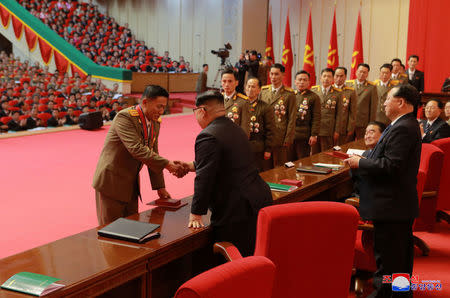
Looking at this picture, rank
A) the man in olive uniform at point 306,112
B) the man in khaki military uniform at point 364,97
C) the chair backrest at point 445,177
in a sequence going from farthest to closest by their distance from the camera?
the man in khaki military uniform at point 364,97, the man in olive uniform at point 306,112, the chair backrest at point 445,177

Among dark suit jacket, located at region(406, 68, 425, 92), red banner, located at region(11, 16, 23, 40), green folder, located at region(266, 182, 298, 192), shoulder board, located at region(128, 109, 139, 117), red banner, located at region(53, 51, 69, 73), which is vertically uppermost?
red banner, located at region(11, 16, 23, 40)

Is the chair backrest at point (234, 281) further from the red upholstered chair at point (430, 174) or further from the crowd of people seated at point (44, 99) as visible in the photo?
the crowd of people seated at point (44, 99)

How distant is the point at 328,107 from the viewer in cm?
551

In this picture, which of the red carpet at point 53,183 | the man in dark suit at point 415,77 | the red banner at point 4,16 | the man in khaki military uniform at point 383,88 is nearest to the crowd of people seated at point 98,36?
the red banner at point 4,16

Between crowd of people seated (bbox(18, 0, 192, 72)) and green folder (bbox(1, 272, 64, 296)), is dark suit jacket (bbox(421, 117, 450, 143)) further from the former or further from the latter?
crowd of people seated (bbox(18, 0, 192, 72))

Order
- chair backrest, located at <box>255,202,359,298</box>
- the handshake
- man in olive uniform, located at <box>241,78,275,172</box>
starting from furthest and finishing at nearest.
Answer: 1. man in olive uniform, located at <box>241,78,275,172</box>
2. the handshake
3. chair backrest, located at <box>255,202,359,298</box>

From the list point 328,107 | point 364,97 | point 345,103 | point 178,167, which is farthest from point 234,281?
point 364,97

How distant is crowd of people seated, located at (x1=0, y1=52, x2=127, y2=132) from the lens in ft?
27.6

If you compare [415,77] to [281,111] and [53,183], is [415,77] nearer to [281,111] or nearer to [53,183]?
[281,111]

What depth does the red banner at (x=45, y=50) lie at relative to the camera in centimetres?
1498

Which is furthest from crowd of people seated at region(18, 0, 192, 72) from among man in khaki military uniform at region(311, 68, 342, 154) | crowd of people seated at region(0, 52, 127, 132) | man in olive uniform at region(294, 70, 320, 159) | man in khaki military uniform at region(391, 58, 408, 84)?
man in olive uniform at region(294, 70, 320, 159)

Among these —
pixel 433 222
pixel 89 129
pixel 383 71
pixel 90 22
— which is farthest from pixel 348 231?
pixel 90 22

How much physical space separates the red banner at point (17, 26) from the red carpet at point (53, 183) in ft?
29.9

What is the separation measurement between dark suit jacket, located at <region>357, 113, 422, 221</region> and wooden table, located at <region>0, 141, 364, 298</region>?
578mm
